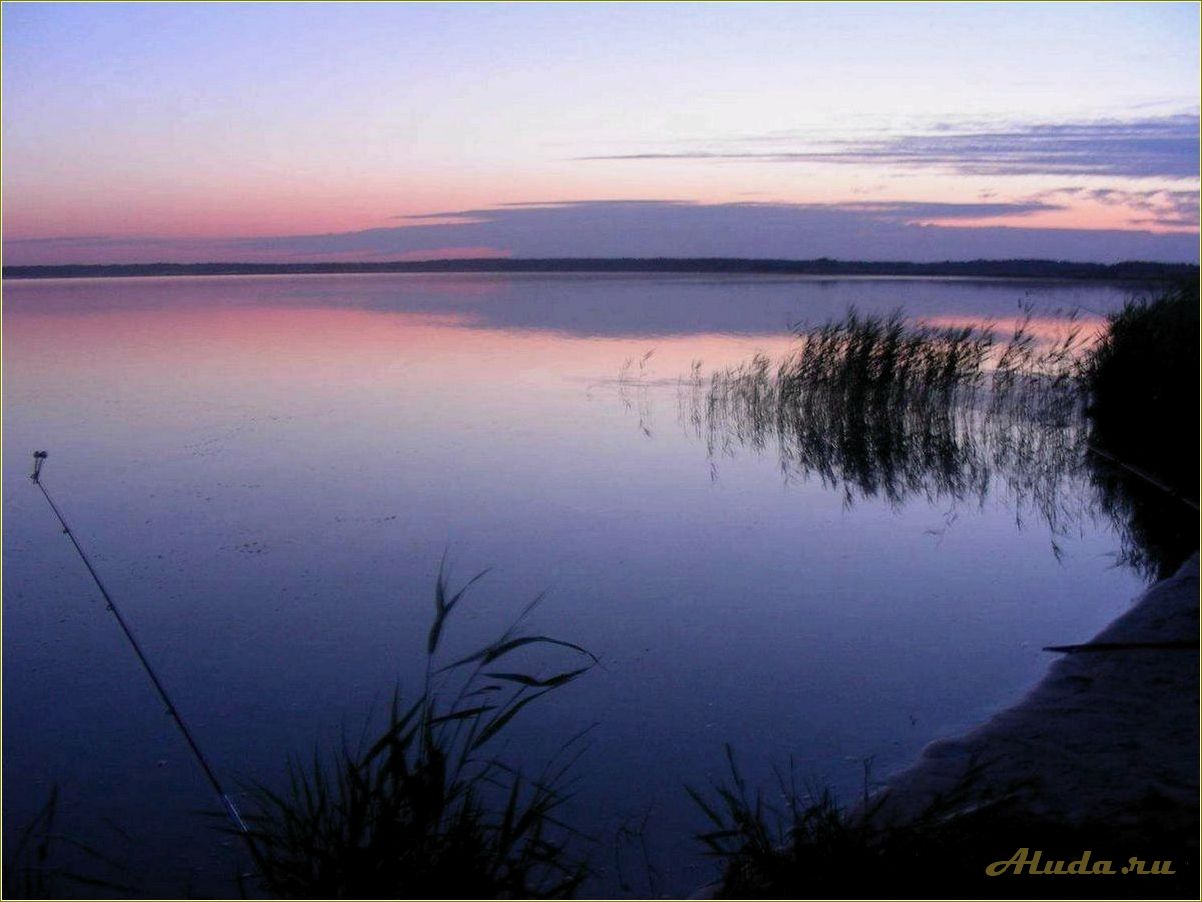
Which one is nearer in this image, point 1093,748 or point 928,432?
point 1093,748

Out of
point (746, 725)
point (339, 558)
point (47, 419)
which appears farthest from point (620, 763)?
point (47, 419)

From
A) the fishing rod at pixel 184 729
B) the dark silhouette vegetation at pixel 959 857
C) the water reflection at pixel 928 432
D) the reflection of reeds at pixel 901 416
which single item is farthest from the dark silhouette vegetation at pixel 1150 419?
the fishing rod at pixel 184 729

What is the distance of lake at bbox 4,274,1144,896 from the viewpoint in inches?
163

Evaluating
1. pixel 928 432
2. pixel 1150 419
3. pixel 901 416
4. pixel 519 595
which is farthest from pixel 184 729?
pixel 1150 419

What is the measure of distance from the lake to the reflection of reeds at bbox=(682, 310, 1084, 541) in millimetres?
241

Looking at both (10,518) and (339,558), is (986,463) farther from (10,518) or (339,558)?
(10,518)

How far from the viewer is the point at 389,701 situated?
4.71 meters

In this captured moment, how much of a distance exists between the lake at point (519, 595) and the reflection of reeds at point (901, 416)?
0.24 m

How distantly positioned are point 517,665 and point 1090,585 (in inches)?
138

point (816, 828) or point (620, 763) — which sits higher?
point (816, 828)

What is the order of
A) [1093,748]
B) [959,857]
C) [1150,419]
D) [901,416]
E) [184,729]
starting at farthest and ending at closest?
[901,416], [1150,419], [1093,748], [184,729], [959,857]

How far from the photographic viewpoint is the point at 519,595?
19.8 ft

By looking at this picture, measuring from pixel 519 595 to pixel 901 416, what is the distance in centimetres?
628

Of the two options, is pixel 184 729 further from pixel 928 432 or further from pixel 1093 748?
pixel 928 432
